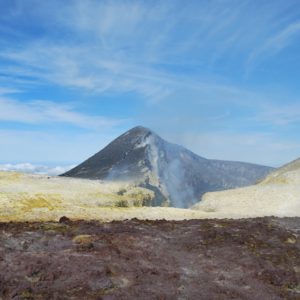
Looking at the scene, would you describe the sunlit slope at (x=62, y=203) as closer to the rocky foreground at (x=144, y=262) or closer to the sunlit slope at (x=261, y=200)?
the rocky foreground at (x=144, y=262)

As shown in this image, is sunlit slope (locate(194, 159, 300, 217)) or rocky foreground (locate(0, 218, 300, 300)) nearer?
rocky foreground (locate(0, 218, 300, 300))

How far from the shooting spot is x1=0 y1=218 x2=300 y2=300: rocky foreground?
2509cm

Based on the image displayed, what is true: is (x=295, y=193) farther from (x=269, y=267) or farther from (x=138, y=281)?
(x=138, y=281)

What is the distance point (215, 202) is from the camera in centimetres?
8462

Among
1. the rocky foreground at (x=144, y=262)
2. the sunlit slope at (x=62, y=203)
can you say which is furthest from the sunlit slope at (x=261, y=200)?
the rocky foreground at (x=144, y=262)

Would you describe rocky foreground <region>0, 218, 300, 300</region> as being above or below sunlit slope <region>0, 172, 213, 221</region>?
below

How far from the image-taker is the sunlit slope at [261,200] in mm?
74062

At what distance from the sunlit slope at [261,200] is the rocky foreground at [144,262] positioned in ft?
92.7

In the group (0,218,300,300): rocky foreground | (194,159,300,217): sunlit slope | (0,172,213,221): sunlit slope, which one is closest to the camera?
(0,218,300,300): rocky foreground

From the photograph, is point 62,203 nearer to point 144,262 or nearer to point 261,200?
point 261,200

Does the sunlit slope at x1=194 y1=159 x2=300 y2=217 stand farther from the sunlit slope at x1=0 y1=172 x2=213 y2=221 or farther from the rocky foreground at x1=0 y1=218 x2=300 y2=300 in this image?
the rocky foreground at x1=0 y1=218 x2=300 y2=300

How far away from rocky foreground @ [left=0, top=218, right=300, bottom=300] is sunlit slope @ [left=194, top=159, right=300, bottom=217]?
2825 centimetres

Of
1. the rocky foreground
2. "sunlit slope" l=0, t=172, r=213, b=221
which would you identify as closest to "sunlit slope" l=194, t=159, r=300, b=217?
"sunlit slope" l=0, t=172, r=213, b=221

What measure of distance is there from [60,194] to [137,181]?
2433 inches
